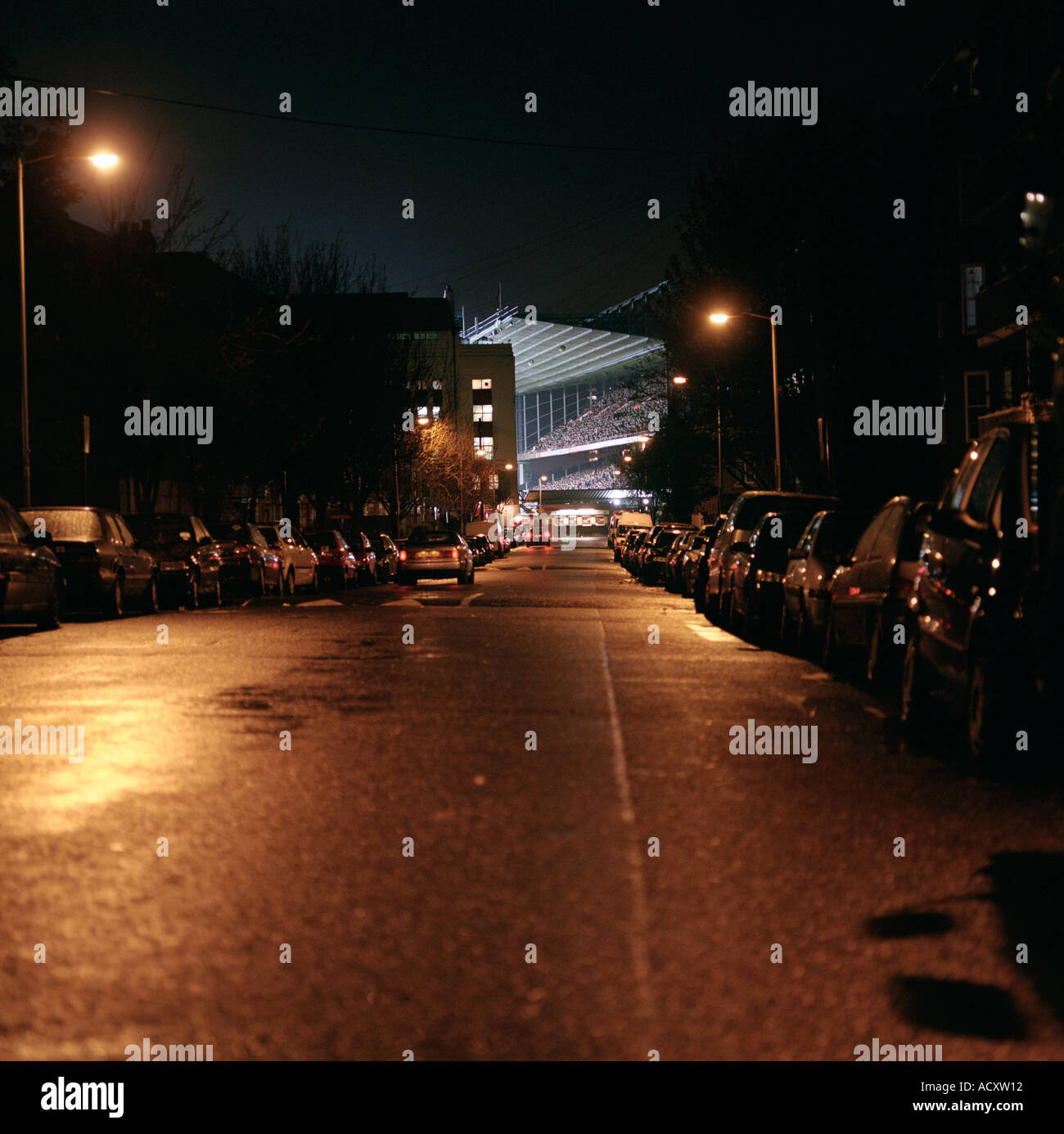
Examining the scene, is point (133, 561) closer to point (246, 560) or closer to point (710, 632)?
point (246, 560)

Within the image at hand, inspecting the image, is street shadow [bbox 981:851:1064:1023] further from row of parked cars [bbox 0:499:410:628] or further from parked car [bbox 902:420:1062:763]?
row of parked cars [bbox 0:499:410:628]

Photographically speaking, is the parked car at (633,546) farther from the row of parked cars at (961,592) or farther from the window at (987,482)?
the window at (987,482)

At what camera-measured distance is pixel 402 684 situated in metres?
12.4

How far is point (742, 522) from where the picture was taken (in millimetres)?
20812

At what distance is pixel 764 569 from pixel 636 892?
43.7 feet

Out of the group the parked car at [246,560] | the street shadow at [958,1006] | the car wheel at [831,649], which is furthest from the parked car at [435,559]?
the street shadow at [958,1006]

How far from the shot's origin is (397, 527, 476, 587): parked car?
39.7 metres

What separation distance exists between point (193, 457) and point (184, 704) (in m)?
32.6

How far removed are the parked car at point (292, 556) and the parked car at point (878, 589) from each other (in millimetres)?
19468

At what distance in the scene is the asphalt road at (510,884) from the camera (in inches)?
161

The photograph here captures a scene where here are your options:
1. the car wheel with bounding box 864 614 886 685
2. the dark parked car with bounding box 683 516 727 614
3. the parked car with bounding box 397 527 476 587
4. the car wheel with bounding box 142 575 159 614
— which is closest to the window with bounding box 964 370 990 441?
the dark parked car with bounding box 683 516 727 614
